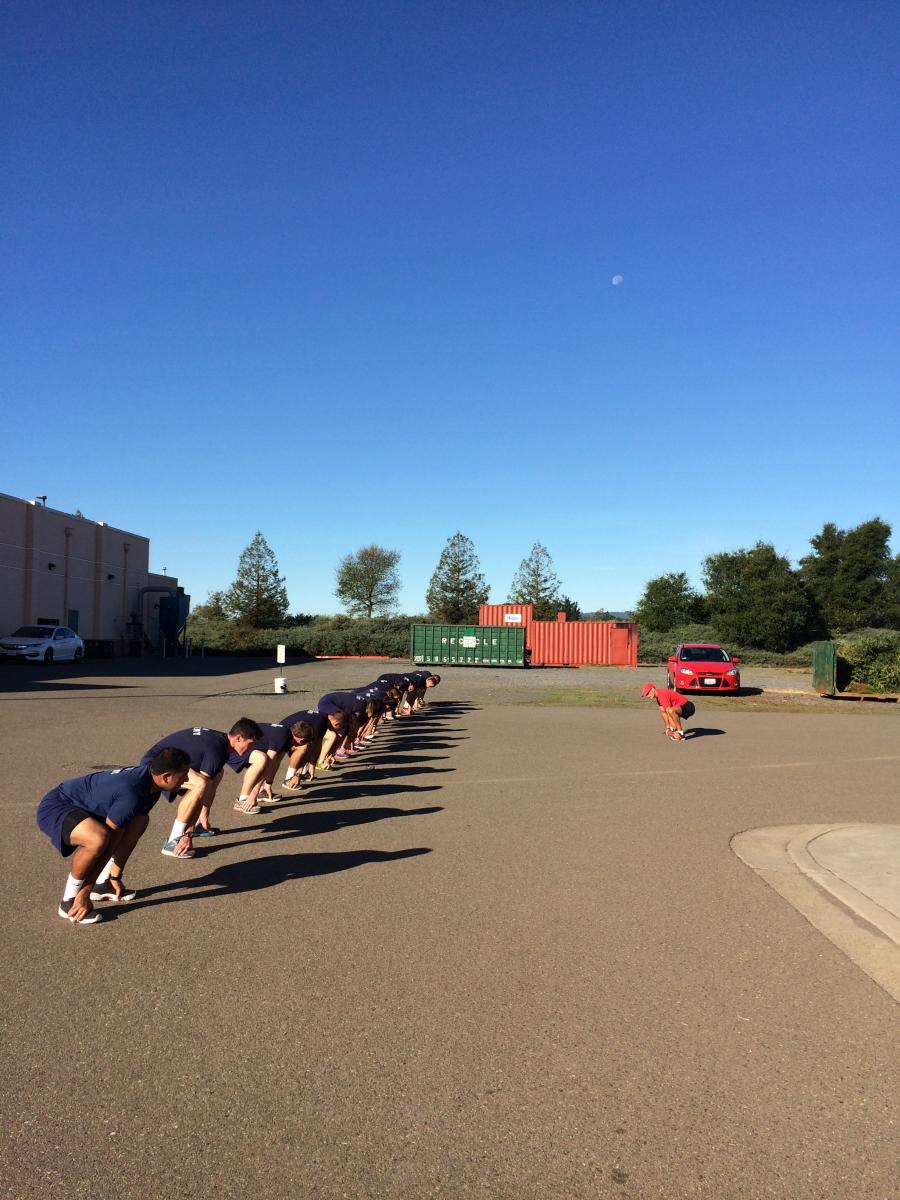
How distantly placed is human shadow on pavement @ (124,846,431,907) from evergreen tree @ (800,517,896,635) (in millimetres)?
71591

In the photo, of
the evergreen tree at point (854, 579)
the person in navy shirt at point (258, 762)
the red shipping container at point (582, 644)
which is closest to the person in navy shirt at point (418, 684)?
the person in navy shirt at point (258, 762)

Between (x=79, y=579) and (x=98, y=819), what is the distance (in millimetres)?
42869

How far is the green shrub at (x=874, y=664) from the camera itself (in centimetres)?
2894

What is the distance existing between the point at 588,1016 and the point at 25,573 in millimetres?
41449

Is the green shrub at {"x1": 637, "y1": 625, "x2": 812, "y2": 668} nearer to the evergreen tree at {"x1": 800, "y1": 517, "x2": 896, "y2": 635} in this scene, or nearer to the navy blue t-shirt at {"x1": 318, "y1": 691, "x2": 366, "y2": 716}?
the evergreen tree at {"x1": 800, "y1": 517, "x2": 896, "y2": 635}

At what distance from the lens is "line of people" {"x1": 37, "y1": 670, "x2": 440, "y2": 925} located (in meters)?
5.43

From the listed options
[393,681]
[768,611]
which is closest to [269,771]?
[393,681]

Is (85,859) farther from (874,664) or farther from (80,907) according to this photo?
(874,664)

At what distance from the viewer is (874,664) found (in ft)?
96.8

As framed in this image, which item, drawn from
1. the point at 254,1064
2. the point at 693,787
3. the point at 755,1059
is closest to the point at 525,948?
the point at 755,1059

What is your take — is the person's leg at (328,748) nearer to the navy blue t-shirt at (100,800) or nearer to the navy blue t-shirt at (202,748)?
the navy blue t-shirt at (202,748)

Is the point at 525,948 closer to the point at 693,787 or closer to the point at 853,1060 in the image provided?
the point at 853,1060

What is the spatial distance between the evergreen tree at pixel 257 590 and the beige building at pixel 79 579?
21901 millimetres

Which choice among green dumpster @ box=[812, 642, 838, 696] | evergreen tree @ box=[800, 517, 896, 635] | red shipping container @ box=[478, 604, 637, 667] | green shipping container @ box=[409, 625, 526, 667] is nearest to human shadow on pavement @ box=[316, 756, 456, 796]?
green dumpster @ box=[812, 642, 838, 696]
